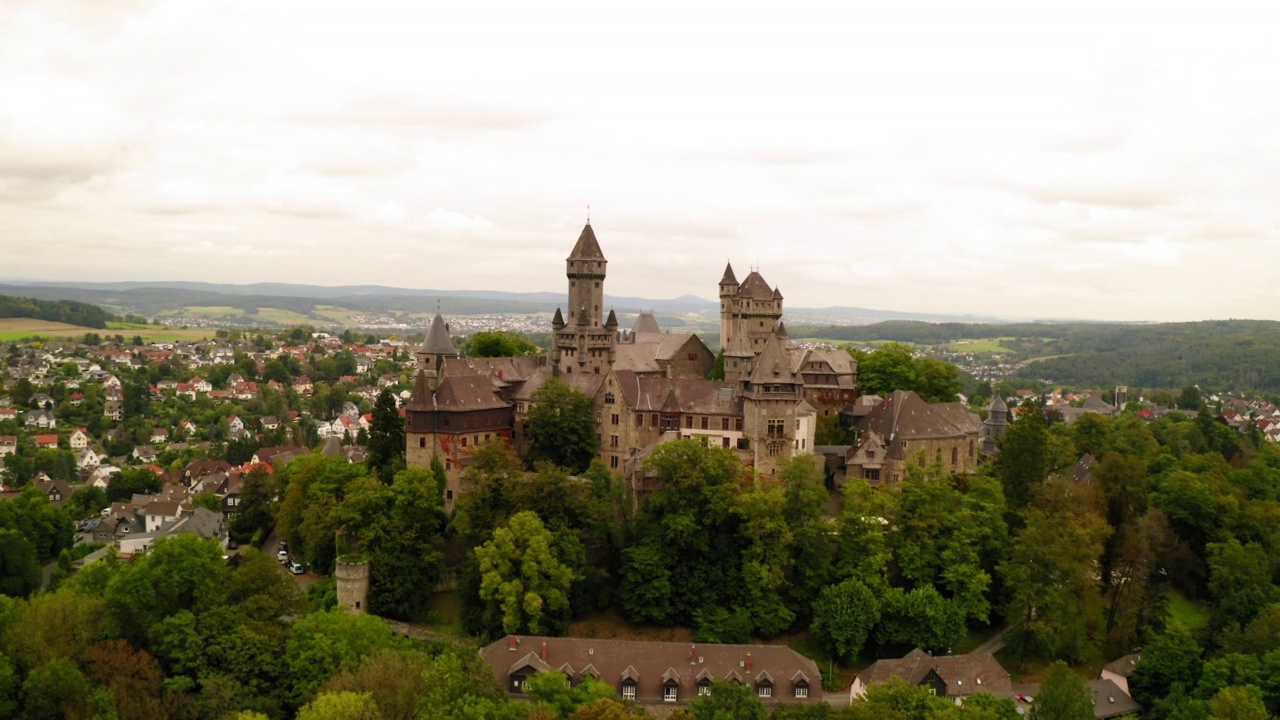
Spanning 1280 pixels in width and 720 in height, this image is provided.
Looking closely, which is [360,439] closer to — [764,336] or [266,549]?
[266,549]

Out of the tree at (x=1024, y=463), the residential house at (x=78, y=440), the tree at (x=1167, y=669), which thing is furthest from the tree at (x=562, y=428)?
the residential house at (x=78, y=440)

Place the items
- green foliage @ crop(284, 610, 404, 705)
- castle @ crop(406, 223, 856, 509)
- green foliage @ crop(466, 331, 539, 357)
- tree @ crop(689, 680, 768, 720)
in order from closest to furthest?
tree @ crop(689, 680, 768, 720) → green foliage @ crop(284, 610, 404, 705) → castle @ crop(406, 223, 856, 509) → green foliage @ crop(466, 331, 539, 357)

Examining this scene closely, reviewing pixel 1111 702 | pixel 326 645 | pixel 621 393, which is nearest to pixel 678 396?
pixel 621 393

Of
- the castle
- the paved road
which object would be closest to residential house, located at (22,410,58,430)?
the castle

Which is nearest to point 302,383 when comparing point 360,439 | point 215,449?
point 215,449

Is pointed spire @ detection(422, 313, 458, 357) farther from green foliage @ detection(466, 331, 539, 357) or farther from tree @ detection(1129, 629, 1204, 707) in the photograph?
tree @ detection(1129, 629, 1204, 707)

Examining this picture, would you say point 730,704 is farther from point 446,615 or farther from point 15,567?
point 15,567
